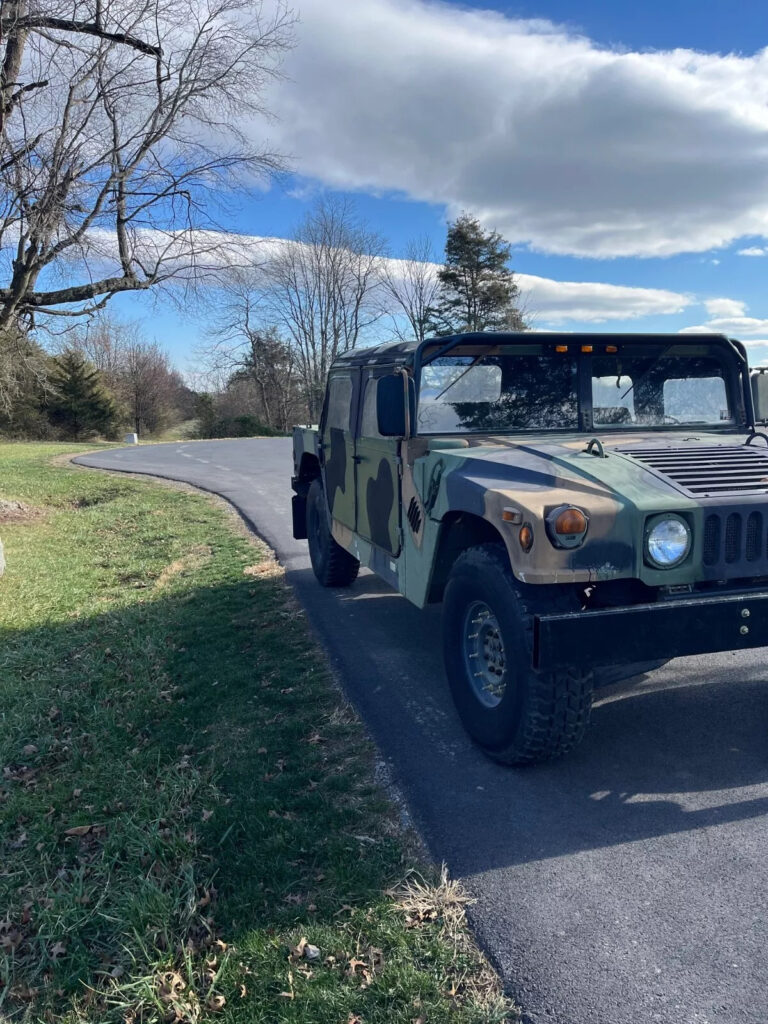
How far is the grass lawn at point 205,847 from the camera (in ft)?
7.94

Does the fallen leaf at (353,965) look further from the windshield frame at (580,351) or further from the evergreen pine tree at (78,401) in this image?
the evergreen pine tree at (78,401)

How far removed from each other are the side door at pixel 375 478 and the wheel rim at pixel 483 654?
1050 mm

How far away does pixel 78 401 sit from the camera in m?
41.0

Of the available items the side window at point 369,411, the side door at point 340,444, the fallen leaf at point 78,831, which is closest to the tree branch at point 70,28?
the side door at point 340,444

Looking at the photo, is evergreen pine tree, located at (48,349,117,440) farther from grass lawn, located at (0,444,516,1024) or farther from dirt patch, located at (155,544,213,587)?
grass lawn, located at (0,444,516,1024)

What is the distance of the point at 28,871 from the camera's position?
3.20 metres

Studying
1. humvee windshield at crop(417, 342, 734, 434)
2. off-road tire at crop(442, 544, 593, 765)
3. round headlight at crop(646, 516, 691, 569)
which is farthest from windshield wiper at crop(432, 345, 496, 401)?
round headlight at crop(646, 516, 691, 569)

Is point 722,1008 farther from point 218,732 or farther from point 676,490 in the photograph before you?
point 218,732

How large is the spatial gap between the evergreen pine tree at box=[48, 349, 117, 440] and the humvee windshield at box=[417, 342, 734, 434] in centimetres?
3969

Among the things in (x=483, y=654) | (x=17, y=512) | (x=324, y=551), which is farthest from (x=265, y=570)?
(x=17, y=512)

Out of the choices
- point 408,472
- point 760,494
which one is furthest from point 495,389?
point 760,494

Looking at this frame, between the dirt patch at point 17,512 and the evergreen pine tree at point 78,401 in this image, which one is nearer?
the dirt patch at point 17,512

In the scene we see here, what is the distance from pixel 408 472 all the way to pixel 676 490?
164 centimetres

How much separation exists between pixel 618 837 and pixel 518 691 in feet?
2.28
